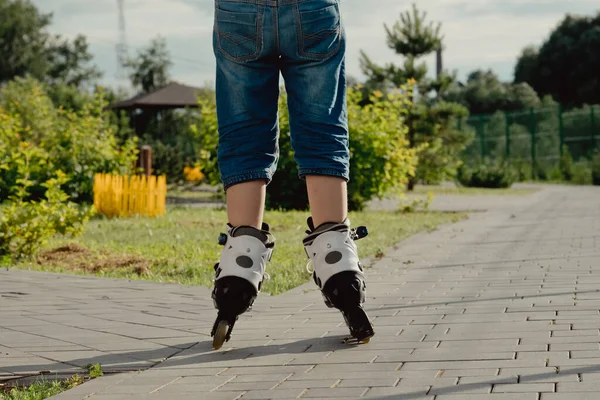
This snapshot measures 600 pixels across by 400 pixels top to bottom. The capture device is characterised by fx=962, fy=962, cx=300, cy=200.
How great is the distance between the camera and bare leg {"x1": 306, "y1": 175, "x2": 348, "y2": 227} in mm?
3459

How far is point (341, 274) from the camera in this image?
3.33 metres

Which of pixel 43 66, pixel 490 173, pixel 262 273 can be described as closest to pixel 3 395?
pixel 262 273

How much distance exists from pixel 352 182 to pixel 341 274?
1038 cm

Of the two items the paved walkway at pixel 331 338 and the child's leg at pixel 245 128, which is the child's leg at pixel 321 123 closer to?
the child's leg at pixel 245 128

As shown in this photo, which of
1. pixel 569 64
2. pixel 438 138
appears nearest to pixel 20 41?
pixel 569 64

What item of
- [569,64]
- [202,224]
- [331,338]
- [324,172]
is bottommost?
[202,224]

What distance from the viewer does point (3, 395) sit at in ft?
9.43

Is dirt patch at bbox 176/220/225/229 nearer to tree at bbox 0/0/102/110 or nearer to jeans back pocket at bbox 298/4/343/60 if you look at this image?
jeans back pocket at bbox 298/4/343/60

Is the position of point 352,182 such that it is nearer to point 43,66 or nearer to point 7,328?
point 7,328

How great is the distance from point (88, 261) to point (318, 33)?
166 inches

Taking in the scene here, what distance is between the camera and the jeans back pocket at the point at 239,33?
11.2 ft

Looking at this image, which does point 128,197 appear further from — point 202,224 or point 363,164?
point 363,164

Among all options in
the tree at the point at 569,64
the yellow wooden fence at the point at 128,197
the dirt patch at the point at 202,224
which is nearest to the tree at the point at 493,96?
the tree at the point at 569,64

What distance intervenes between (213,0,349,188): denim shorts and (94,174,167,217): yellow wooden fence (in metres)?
9.55
